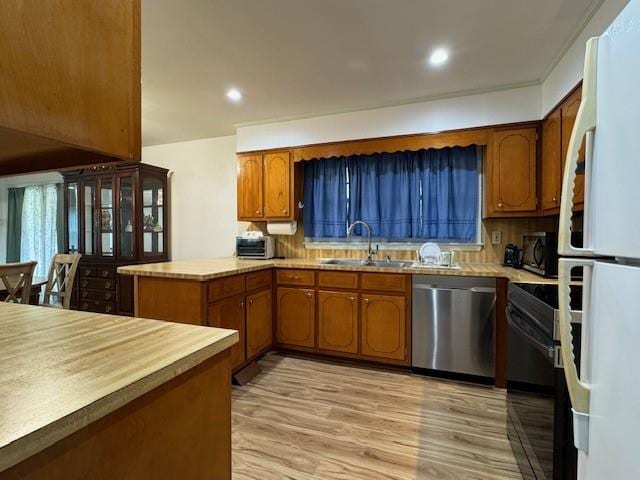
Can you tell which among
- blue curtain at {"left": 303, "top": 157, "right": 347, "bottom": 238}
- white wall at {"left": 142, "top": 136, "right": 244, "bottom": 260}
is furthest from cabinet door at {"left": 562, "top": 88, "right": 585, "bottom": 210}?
white wall at {"left": 142, "top": 136, "right": 244, "bottom": 260}

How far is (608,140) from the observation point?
630 millimetres

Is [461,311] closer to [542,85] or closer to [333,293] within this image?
[333,293]

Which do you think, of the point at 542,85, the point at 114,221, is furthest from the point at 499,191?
the point at 114,221

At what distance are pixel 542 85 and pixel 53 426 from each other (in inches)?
134

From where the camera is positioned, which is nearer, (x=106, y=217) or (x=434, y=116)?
(x=434, y=116)

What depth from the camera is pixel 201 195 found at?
4207 mm

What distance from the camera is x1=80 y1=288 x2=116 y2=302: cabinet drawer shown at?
3.84m

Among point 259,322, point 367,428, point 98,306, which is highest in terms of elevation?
point 259,322

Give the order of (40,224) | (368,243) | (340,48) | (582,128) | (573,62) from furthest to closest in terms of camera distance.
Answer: (40,224), (368,243), (340,48), (573,62), (582,128)

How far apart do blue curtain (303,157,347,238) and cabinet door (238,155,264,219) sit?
51 cm

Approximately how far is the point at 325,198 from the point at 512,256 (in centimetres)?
187

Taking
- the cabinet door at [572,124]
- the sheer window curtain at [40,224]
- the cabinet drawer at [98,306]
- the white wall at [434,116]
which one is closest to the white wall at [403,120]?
the white wall at [434,116]

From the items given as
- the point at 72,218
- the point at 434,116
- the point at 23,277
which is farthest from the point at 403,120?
the point at 72,218

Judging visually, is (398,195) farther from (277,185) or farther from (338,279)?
(277,185)
